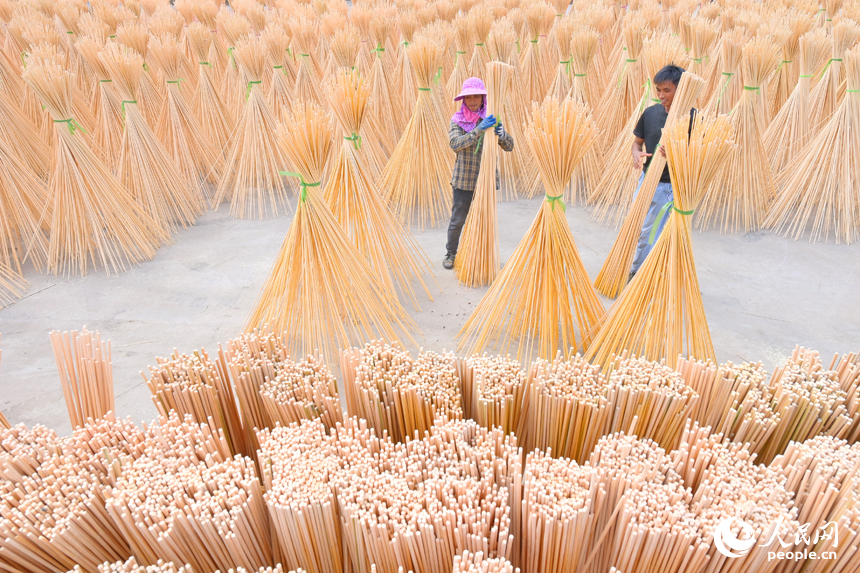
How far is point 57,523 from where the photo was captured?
0.94 metres

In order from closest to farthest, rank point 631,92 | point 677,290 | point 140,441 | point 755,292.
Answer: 1. point 140,441
2. point 677,290
3. point 755,292
4. point 631,92

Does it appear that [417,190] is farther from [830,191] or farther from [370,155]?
[830,191]

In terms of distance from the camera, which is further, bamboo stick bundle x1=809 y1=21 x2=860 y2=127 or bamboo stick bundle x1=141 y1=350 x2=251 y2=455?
bamboo stick bundle x1=809 y1=21 x2=860 y2=127

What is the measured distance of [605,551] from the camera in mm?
1067

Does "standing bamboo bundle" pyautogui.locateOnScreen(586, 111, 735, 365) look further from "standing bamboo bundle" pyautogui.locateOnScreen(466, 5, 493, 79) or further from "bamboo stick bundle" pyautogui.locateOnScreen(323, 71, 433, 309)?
"standing bamboo bundle" pyautogui.locateOnScreen(466, 5, 493, 79)

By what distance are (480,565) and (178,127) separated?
4479mm

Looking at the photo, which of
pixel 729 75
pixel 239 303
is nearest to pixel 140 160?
pixel 239 303

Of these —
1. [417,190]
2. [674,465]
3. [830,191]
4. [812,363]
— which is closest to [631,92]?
[830,191]

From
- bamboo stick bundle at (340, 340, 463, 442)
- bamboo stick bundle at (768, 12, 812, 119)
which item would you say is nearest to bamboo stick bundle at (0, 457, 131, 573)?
bamboo stick bundle at (340, 340, 463, 442)

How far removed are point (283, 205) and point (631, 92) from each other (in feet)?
10.00

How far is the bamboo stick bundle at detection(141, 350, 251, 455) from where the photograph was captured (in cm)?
127

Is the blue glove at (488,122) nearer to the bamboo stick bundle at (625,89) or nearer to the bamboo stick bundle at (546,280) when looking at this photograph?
the bamboo stick bundle at (546,280)

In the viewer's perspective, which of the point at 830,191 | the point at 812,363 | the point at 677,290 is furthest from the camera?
the point at 830,191

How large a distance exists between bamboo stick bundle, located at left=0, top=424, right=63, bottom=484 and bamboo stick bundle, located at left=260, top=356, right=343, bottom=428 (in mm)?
438
